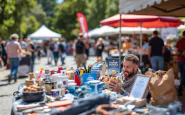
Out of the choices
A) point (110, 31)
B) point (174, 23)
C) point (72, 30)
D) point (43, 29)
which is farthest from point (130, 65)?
point (72, 30)

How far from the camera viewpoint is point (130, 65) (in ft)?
12.0

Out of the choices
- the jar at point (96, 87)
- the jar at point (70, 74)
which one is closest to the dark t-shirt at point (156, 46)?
the jar at point (70, 74)

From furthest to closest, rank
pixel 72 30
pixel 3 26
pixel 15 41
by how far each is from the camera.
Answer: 1. pixel 72 30
2. pixel 3 26
3. pixel 15 41

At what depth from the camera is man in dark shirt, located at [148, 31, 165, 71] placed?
341 inches

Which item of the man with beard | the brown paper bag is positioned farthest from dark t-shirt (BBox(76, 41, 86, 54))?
the brown paper bag

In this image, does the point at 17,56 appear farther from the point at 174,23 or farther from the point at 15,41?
the point at 174,23

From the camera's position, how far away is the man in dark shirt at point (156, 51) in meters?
8.66

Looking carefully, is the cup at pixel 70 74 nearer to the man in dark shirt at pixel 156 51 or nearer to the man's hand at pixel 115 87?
the man's hand at pixel 115 87

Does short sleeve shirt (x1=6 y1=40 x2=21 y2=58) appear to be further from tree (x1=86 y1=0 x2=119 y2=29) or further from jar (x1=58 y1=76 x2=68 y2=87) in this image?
tree (x1=86 y1=0 x2=119 y2=29)

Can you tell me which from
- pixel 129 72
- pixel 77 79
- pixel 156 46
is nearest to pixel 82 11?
pixel 156 46

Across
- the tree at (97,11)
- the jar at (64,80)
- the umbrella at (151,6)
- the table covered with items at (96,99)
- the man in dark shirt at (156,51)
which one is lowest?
the table covered with items at (96,99)

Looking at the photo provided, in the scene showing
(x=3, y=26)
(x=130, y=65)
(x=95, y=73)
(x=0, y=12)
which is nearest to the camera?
(x=130, y=65)

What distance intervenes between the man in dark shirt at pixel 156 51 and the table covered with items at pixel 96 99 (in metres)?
5.14

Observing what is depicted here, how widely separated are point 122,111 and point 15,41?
7.83m
